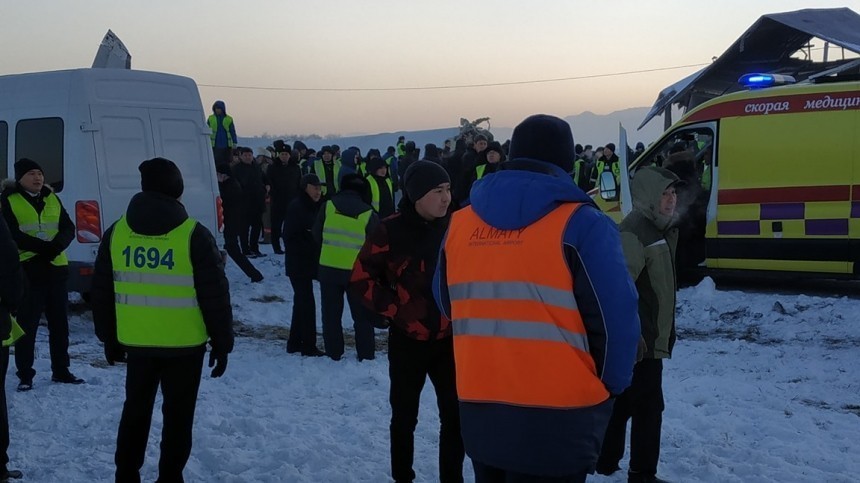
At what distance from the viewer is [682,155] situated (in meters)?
7.70

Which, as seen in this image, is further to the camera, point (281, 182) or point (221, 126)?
point (221, 126)

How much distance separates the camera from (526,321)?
8.27 feet

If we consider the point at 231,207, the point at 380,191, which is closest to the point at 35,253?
the point at 380,191

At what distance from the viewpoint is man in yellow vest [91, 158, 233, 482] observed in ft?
12.4

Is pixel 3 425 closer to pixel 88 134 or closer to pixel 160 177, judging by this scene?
pixel 160 177

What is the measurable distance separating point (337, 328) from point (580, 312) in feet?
17.4

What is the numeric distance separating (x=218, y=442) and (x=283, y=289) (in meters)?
6.46

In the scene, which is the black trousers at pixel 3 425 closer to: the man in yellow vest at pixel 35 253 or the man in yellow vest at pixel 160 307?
the man in yellow vest at pixel 160 307

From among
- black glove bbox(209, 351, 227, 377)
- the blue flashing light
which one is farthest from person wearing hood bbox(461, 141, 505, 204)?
black glove bbox(209, 351, 227, 377)

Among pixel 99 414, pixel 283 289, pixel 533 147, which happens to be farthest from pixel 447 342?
pixel 283 289

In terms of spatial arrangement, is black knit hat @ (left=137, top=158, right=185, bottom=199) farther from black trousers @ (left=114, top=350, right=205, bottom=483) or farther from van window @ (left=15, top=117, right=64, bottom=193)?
van window @ (left=15, top=117, right=64, bottom=193)

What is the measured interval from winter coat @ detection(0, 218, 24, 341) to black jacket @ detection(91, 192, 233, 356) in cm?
65

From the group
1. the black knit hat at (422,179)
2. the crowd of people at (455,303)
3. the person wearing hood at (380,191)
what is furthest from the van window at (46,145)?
the black knit hat at (422,179)

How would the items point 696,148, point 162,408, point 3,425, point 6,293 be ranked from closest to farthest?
point 162,408, point 6,293, point 3,425, point 696,148
